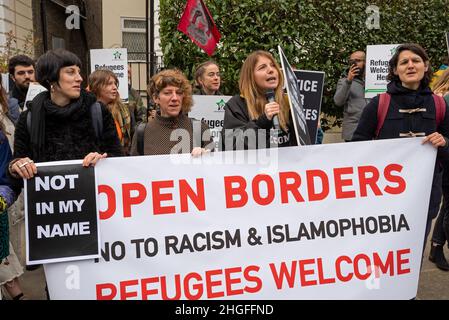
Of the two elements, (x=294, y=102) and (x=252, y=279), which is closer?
(x=252, y=279)

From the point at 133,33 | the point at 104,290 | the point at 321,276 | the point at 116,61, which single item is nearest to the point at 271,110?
the point at 321,276

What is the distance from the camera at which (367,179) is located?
2957mm

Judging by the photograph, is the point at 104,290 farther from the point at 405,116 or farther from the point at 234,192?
the point at 405,116

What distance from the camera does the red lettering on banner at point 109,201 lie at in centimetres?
267

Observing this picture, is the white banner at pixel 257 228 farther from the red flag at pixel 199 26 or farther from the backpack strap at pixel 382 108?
the red flag at pixel 199 26

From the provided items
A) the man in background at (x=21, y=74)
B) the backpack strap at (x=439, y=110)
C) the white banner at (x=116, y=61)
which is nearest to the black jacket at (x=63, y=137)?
the backpack strap at (x=439, y=110)

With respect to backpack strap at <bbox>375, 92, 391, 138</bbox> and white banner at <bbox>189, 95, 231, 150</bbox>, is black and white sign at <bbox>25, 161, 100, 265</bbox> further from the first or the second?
white banner at <bbox>189, 95, 231, 150</bbox>

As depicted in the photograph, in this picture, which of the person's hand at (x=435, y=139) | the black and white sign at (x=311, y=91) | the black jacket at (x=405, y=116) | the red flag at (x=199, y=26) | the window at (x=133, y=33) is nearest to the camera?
the person's hand at (x=435, y=139)

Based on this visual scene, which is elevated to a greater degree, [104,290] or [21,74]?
[21,74]


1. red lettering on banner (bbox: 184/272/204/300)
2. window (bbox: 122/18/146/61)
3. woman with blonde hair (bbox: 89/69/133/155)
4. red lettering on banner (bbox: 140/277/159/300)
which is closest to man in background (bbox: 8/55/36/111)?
woman with blonde hair (bbox: 89/69/133/155)

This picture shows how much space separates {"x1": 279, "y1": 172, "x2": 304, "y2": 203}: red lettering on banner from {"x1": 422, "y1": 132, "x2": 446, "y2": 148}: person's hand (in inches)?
36.0

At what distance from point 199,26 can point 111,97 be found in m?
2.10

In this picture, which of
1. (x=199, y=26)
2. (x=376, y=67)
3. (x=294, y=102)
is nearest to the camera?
(x=294, y=102)

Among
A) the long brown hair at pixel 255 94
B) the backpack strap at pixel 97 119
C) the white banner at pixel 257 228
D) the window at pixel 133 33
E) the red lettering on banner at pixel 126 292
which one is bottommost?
the red lettering on banner at pixel 126 292
